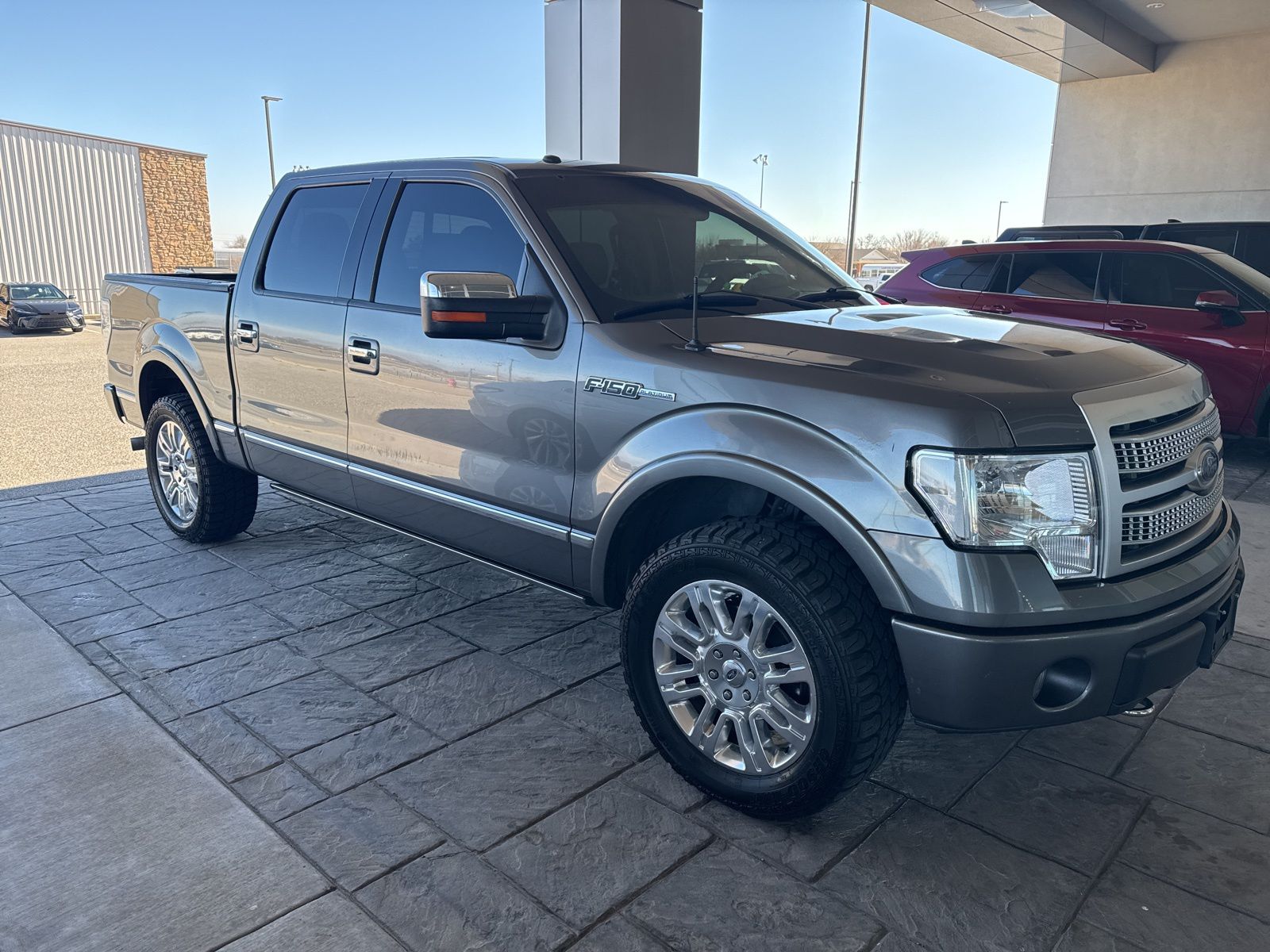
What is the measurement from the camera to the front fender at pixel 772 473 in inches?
89.3

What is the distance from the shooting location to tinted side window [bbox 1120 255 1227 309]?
23.9 feet

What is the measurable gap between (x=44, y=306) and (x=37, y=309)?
0.16 m

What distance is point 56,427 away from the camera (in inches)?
347

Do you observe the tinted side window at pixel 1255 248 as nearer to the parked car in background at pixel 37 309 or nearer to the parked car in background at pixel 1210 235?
the parked car in background at pixel 1210 235

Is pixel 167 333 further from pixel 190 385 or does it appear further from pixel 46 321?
pixel 46 321

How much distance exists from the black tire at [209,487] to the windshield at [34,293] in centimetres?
2182

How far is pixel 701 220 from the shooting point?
3.53 meters

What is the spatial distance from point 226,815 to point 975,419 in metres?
2.24

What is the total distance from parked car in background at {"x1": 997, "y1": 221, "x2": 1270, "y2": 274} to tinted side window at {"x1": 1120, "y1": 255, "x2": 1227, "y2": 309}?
4.63 feet

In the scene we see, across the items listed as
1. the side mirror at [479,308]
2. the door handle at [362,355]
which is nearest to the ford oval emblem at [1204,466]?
the side mirror at [479,308]

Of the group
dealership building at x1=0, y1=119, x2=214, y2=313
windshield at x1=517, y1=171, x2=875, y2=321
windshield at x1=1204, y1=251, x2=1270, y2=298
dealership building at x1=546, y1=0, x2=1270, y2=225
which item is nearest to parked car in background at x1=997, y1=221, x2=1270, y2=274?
windshield at x1=1204, y1=251, x2=1270, y2=298

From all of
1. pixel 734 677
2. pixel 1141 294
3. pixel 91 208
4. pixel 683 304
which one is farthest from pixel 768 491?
pixel 91 208

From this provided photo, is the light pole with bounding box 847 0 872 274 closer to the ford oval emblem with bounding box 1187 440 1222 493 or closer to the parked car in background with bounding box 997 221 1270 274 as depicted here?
the parked car in background with bounding box 997 221 1270 274

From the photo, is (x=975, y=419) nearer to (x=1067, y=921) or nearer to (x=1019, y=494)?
(x=1019, y=494)
